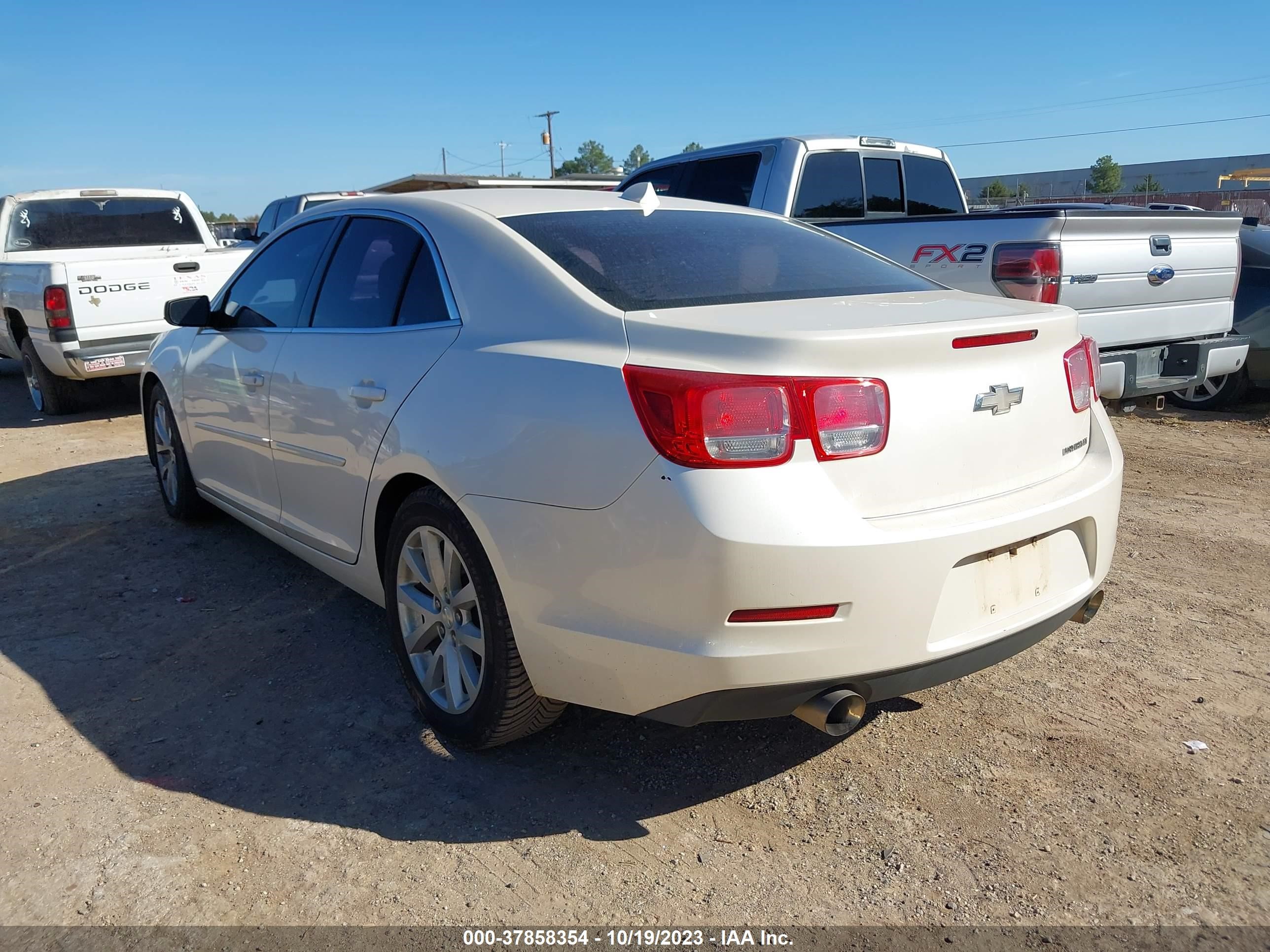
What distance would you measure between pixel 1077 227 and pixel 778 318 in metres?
3.63

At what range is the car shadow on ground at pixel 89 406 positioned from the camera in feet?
30.1

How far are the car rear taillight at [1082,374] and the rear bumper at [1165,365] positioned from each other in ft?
8.60

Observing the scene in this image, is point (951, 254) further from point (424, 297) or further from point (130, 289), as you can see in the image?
point (130, 289)

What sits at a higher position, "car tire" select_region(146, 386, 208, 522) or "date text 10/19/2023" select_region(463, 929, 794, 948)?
"car tire" select_region(146, 386, 208, 522)

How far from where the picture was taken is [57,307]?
8.22 m

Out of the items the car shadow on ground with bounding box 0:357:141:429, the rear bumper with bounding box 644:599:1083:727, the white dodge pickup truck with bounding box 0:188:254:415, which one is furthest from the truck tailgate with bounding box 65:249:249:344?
the rear bumper with bounding box 644:599:1083:727

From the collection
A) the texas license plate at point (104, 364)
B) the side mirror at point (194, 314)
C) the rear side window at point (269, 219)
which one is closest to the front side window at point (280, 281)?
the side mirror at point (194, 314)

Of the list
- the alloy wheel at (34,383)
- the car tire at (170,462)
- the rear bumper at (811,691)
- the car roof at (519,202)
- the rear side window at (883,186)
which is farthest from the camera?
the alloy wheel at (34,383)

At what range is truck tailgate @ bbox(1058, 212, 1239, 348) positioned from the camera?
5.52 meters

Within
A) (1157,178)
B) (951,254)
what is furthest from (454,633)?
(1157,178)

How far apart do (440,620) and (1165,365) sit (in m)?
4.86

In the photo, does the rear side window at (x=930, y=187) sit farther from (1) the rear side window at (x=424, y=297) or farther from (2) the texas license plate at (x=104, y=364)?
(2) the texas license plate at (x=104, y=364)

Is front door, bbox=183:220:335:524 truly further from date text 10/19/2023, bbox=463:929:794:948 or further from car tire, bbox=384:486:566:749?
date text 10/19/2023, bbox=463:929:794:948

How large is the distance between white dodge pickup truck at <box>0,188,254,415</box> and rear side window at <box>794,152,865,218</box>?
14.6ft
